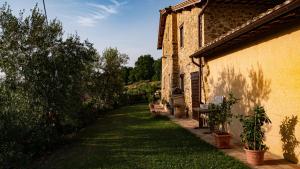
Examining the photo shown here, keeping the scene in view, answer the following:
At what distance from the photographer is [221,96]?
968cm

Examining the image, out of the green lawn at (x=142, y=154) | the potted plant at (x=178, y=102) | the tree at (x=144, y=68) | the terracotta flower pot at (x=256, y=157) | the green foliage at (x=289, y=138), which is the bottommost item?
the green lawn at (x=142, y=154)

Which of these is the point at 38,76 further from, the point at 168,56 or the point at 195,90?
the point at 168,56

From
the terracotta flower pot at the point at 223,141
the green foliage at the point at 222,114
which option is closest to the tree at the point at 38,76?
the green foliage at the point at 222,114

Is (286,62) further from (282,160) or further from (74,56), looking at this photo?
(74,56)

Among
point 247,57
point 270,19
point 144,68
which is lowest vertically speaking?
point 247,57

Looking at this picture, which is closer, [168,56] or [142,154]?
[142,154]

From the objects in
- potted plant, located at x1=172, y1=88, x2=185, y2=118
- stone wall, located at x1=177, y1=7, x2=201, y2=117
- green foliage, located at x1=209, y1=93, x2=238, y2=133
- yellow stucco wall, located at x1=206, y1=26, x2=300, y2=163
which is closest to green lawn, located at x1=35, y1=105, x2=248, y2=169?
green foliage, located at x1=209, y1=93, x2=238, y2=133

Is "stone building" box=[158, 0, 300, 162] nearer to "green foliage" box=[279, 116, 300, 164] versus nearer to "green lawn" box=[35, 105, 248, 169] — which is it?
"green foliage" box=[279, 116, 300, 164]

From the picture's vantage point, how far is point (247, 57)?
777 centimetres

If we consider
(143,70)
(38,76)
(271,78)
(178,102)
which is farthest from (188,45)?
(143,70)

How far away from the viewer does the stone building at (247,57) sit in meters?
5.77

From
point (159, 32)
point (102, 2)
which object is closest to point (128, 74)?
point (159, 32)

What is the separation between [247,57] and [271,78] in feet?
4.39

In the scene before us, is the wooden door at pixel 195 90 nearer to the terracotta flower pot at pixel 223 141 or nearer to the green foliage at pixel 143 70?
the terracotta flower pot at pixel 223 141
